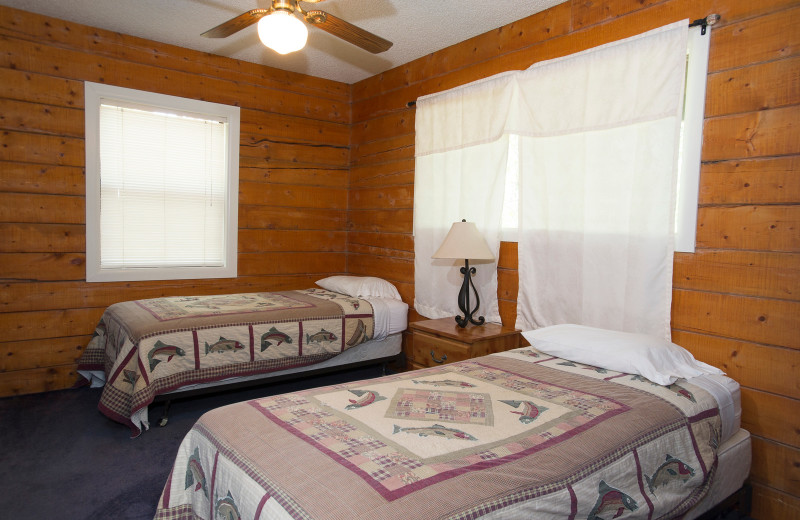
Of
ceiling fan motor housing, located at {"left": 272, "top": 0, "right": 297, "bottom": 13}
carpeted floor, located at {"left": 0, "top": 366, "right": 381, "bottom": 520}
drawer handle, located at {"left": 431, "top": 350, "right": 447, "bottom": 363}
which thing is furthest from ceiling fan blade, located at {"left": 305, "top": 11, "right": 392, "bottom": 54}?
carpeted floor, located at {"left": 0, "top": 366, "right": 381, "bottom": 520}

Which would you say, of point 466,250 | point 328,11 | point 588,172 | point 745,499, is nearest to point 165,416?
point 466,250

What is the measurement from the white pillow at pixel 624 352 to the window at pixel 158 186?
277cm

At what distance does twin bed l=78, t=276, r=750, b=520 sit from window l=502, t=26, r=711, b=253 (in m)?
0.55

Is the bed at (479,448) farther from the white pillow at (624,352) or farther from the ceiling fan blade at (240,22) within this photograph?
the ceiling fan blade at (240,22)

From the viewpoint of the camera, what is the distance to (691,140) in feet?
7.33

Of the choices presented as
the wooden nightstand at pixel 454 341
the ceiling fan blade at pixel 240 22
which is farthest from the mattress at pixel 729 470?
the ceiling fan blade at pixel 240 22

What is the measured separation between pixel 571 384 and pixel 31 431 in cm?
279

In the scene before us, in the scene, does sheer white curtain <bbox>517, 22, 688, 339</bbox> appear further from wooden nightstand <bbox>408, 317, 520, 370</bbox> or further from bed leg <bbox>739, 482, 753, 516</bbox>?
bed leg <bbox>739, 482, 753, 516</bbox>

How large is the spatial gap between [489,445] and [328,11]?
2.68m

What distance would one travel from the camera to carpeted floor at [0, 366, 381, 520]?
202cm

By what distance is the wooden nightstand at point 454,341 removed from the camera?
2727 millimetres

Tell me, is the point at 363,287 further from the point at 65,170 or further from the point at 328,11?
the point at 65,170

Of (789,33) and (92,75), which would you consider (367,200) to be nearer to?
(92,75)

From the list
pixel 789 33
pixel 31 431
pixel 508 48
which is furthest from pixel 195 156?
pixel 789 33
